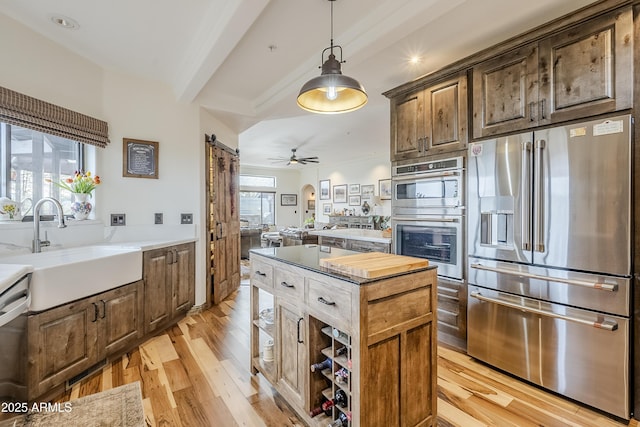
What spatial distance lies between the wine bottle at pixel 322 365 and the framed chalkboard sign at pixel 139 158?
286cm

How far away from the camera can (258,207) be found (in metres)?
11.0

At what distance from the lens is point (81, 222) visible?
2805mm

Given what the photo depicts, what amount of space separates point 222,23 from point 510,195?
2.45m

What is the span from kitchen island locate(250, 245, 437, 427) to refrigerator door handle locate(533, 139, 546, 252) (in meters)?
0.99

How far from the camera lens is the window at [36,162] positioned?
2.36 metres

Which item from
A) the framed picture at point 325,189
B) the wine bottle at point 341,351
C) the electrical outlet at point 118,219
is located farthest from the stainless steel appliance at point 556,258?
the framed picture at point 325,189

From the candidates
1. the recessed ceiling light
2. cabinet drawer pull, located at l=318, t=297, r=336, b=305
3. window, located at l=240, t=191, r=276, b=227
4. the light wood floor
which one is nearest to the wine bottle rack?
cabinet drawer pull, located at l=318, t=297, r=336, b=305

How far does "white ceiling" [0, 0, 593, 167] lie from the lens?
1.99m

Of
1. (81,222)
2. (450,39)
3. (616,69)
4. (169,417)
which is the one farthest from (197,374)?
(616,69)

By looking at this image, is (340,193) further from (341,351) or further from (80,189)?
(341,351)

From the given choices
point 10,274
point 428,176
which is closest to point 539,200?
point 428,176

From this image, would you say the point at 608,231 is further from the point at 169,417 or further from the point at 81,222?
the point at 81,222

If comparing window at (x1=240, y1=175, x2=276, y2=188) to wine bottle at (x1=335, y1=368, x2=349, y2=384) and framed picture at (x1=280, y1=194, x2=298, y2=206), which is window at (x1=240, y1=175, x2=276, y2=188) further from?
wine bottle at (x1=335, y1=368, x2=349, y2=384)

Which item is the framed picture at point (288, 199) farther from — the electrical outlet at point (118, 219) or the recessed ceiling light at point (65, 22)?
the recessed ceiling light at point (65, 22)
